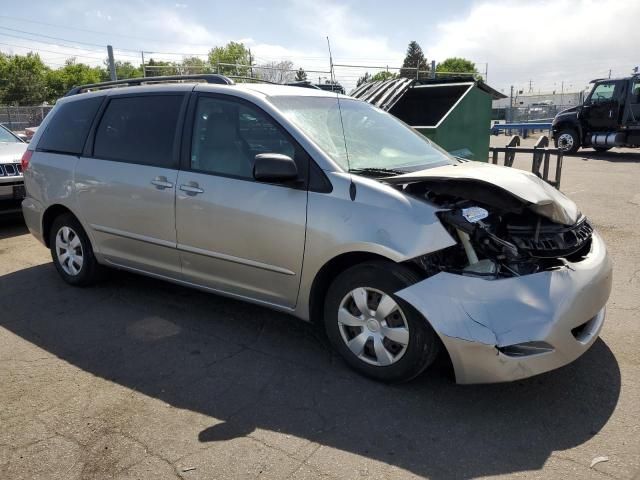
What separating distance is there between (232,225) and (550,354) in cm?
213

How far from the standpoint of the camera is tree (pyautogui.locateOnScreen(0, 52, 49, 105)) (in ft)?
205

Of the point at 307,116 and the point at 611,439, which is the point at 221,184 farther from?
the point at 611,439

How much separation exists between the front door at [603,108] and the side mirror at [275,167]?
17.3 m

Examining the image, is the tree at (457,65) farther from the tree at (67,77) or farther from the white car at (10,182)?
the white car at (10,182)

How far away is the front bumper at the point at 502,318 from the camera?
2.76 m

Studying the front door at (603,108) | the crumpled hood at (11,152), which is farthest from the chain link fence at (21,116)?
the front door at (603,108)

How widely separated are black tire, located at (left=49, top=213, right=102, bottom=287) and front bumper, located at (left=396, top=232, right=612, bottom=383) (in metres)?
3.18

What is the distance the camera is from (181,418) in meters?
2.95

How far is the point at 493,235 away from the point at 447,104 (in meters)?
6.02

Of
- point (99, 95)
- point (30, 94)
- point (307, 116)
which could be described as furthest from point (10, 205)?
point (30, 94)

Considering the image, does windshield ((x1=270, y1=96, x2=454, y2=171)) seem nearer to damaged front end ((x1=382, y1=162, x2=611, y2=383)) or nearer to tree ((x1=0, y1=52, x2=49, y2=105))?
damaged front end ((x1=382, y1=162, x2=611, y2=383))

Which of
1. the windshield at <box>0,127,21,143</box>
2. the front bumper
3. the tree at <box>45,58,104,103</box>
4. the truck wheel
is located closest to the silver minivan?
the front bumper

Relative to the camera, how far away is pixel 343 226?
3189 millimetres

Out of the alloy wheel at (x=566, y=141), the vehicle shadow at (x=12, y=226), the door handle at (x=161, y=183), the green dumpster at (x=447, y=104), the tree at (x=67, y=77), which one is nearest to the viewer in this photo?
the door handle at (x=161, y=183)
